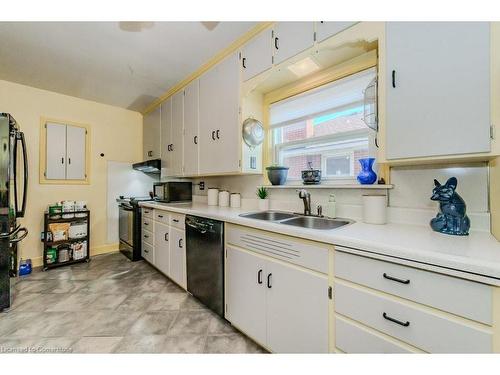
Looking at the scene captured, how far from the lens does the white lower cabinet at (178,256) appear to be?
2.17 m

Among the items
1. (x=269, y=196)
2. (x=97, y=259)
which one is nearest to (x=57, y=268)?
(x=97, y=259)

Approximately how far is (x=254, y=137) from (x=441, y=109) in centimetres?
142

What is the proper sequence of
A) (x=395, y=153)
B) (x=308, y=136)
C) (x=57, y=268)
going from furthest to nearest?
(x=57, y=268), (x=308, y=136), (x=395, y=153)

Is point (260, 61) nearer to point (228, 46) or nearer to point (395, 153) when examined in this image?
point (228, 46)

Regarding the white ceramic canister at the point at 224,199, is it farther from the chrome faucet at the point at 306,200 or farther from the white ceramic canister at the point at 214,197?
the chrome faucet at the point at 306,200

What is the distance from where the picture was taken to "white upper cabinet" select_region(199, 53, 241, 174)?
6.97ft

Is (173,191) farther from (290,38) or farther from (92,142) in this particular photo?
(290,38)

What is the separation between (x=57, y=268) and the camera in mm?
2854

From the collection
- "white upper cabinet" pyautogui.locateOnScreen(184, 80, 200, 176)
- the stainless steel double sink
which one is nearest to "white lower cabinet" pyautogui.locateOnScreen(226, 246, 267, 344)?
the stainless steel double sink

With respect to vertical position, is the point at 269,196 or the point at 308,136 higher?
the point at 308,136

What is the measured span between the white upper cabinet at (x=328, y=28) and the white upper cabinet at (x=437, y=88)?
11.0 inches

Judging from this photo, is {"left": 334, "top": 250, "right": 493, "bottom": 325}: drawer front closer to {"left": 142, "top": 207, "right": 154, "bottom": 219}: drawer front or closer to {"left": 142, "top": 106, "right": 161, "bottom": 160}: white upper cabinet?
{"left": 142, "top": 207, "right": 154, "bottom": 219}: drawer front

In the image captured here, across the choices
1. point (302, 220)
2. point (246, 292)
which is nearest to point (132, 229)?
point (246, 292)

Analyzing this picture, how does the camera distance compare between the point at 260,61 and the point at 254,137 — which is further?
the point at 254,137
